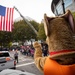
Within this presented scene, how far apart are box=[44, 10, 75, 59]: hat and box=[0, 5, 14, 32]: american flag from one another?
11.1 metres

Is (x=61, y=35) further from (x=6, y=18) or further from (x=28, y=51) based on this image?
(x=28, y=51)

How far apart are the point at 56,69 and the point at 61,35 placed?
0.44 metres

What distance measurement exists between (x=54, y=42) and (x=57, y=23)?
26cm

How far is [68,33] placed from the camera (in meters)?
2.58

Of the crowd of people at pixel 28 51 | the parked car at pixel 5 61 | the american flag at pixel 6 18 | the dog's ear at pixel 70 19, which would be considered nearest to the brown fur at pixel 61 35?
the dog's ear at pixel 70 19

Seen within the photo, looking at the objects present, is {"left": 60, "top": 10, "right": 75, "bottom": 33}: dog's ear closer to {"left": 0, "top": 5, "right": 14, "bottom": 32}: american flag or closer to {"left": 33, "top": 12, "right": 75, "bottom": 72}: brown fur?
{"left": 33, "top": 12, "right": 75, "bottom": 72}: brown fur

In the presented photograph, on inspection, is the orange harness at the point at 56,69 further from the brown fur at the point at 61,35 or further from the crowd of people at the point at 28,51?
the crowd of people at the point at 28,51

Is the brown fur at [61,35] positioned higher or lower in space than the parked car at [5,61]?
higher

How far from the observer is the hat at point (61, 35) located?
253 centimetres

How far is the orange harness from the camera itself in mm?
2537

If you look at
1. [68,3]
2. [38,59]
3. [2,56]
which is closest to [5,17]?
[2,56]

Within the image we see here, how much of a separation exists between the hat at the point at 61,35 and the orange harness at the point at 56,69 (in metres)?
0.11

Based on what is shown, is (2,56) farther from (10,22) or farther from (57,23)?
(57,23)

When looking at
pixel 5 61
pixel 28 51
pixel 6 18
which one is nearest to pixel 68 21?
pixel 5 61
